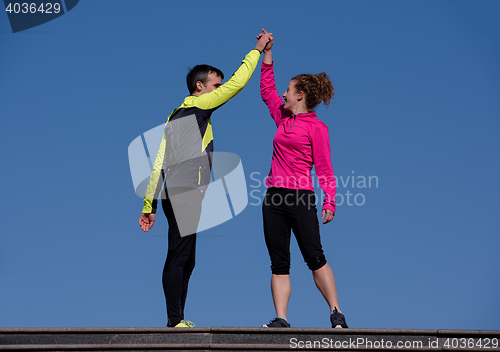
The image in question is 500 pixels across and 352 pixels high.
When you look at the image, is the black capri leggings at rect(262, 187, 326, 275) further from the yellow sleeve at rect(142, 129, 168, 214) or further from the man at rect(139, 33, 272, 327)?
the yellow sleeve at rect(142, 129, 168, 214)

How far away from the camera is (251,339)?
4.21 metres

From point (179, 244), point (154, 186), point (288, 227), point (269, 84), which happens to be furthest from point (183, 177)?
point (269, 84)

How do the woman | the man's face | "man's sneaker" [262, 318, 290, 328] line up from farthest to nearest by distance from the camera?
the man's face < the woman < "man's sneaker" [262, 318, 290, 328]

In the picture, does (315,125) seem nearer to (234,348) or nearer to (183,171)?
(183,171)

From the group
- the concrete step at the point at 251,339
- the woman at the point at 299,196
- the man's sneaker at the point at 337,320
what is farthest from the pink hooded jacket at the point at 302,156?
the concrete step at the point at 251,339

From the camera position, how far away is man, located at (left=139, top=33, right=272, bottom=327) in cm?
505

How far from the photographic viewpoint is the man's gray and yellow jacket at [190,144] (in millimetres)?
5262

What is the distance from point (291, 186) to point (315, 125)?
0.70 meters

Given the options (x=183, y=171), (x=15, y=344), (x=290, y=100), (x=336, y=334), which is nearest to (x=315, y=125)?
(x=290, y=100)

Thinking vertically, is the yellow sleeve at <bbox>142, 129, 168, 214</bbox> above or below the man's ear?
below

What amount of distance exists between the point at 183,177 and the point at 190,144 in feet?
1.17

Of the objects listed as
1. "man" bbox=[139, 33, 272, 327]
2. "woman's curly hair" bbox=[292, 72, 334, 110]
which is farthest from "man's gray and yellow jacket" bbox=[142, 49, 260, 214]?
"woman's curly hair" bbox=[292, 72, 334, 110]

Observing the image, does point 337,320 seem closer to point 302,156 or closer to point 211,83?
point 302,156

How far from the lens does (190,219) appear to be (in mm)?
5145
